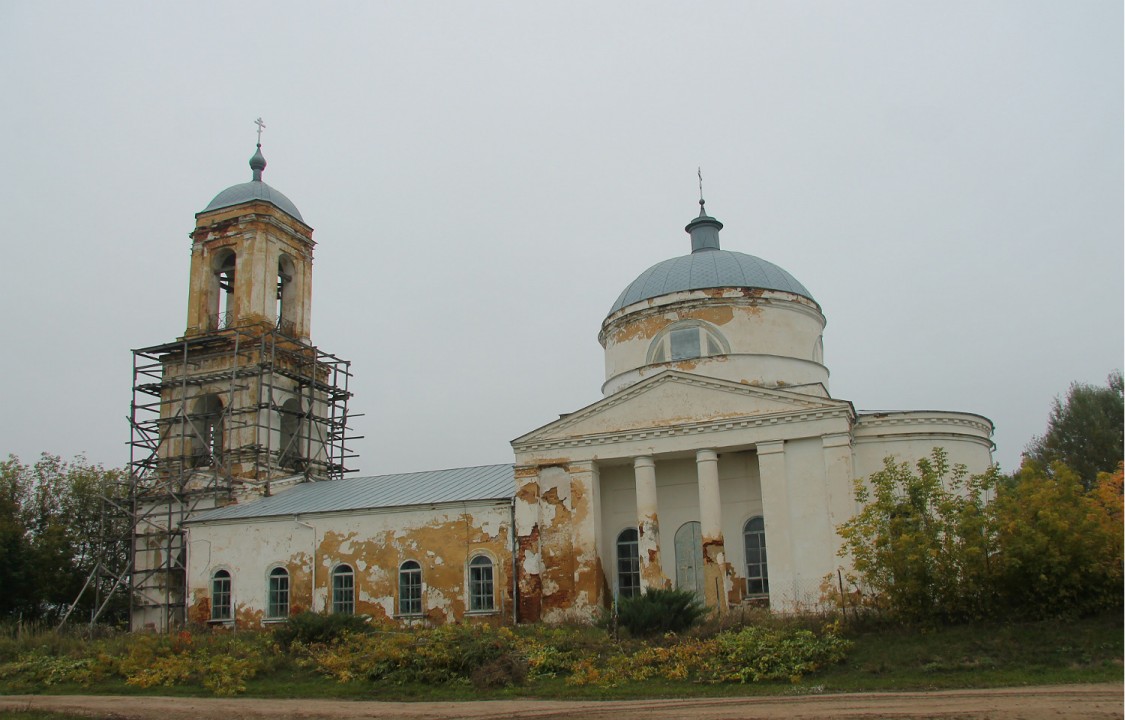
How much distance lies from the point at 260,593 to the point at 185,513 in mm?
4975

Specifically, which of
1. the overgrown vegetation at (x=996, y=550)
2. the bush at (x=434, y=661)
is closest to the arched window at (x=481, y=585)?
the bush at (x=434, y=661)

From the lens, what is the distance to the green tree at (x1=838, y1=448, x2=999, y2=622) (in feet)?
52.6

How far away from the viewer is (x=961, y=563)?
635 inches

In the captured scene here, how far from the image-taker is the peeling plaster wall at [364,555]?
24156 millimetres

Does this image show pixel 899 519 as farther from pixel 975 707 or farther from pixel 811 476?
pixel 975 707

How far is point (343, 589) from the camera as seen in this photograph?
83.5 feet

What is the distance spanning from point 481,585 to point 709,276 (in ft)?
33.8

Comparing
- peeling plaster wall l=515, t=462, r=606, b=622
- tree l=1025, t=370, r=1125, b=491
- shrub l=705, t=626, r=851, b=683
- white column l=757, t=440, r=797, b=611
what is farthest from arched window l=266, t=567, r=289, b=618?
tree l=1025, t=370, r=1125, b=491

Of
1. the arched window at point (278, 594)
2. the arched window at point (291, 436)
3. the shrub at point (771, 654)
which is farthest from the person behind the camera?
the arched window at point (291, 436)

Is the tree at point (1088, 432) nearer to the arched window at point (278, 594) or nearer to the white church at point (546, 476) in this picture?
the white church at point (546, 476)

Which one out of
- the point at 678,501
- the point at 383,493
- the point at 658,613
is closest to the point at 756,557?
the point at 678,501

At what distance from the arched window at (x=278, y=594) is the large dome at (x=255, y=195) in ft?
43.6

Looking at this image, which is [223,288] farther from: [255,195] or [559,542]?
[559,542]

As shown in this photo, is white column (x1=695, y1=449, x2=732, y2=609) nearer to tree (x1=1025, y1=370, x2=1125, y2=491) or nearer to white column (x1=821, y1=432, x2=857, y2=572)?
white column (x1=821, y1=432, x2=857, y2=572)
